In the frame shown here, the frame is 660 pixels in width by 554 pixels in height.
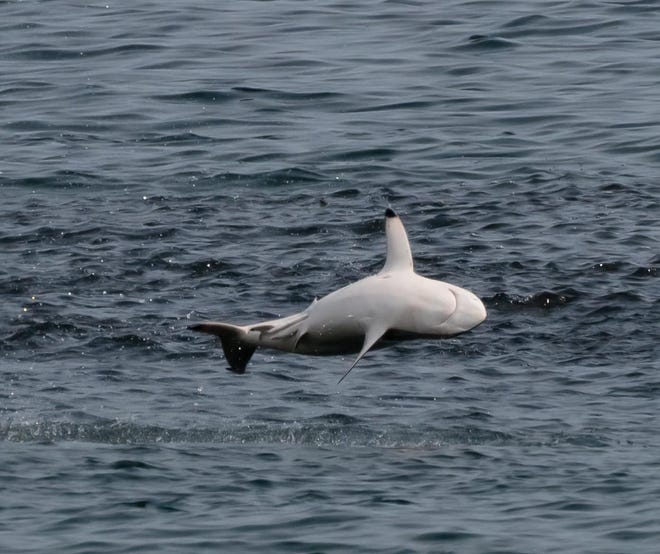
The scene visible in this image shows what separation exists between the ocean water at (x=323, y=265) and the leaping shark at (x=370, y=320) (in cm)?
106

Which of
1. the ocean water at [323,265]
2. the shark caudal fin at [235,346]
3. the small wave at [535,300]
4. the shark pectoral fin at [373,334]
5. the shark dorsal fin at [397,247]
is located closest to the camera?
the shark pectoral fin at [373,334]

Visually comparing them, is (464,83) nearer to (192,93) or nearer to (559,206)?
(192,93)

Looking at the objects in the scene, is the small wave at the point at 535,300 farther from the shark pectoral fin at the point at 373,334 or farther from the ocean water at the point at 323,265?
the shark pectoral fin at the point at 373,334

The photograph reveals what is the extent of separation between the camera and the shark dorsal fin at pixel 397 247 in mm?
11156

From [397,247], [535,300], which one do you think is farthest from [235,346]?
[535,300]

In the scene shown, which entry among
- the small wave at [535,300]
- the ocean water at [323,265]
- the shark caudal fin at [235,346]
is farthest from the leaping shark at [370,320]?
the small wave at [535,300]

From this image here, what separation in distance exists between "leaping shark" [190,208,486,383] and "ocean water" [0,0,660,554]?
1.06 meters

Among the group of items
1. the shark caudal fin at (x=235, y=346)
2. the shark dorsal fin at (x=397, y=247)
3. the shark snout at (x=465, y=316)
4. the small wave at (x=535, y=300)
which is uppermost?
the shark dorsal fin at (x=397, y=247)

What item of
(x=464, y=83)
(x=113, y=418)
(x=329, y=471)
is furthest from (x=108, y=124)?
(x=329, y=471)

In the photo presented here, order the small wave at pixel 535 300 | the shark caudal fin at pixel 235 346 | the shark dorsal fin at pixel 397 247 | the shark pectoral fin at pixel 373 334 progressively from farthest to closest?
the small wave at pixel 535 300
the shark dorsal fin at pixel 397 247
the shark caudal fin at pixel 235 346
the shark pectoral fin at pixel 373 334

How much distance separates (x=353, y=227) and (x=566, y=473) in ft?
26.8

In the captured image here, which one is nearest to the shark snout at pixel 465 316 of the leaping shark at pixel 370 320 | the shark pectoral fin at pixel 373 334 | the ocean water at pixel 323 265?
the leaping shark at pixel 370 320

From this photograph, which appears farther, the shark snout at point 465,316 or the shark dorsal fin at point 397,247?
the shark dorsal fin at point 397,247

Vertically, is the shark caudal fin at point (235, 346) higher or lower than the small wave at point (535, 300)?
higher
